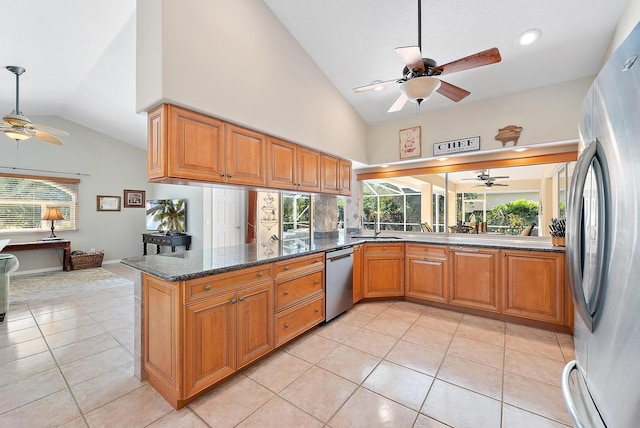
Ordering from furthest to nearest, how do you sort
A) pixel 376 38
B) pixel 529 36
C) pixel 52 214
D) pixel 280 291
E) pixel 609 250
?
pixel 52 214 < pixel 376 38 < pixel 529 36 < pixel 280 291 < pixel 609 250

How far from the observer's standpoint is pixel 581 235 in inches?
34.2

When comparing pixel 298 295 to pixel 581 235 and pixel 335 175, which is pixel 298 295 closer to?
pixel 335 175

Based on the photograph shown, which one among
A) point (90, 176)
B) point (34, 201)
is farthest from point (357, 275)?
point (34, 201)

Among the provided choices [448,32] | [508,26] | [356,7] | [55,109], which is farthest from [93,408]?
[55,109]

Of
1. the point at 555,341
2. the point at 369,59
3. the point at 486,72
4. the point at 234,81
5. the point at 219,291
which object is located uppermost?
the point at 369,59

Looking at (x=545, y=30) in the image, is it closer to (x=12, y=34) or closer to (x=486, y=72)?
(x=486, y=72)

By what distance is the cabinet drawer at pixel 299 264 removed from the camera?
2421 mm

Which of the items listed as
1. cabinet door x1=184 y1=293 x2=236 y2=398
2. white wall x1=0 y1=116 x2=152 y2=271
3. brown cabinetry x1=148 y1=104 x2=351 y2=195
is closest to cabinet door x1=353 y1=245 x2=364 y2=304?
brown cabinetry x1=148 y1=104 x2=351 y2=195

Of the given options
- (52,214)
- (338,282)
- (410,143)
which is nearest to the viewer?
(338,282)

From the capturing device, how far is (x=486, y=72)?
308cm

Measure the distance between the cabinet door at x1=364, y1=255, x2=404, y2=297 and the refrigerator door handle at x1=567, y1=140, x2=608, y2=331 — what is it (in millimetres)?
2921

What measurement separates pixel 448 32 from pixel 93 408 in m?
4.14

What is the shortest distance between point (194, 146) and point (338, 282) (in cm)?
206

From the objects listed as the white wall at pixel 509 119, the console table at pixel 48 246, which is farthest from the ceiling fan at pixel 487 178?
the console table at pixel 48 246
